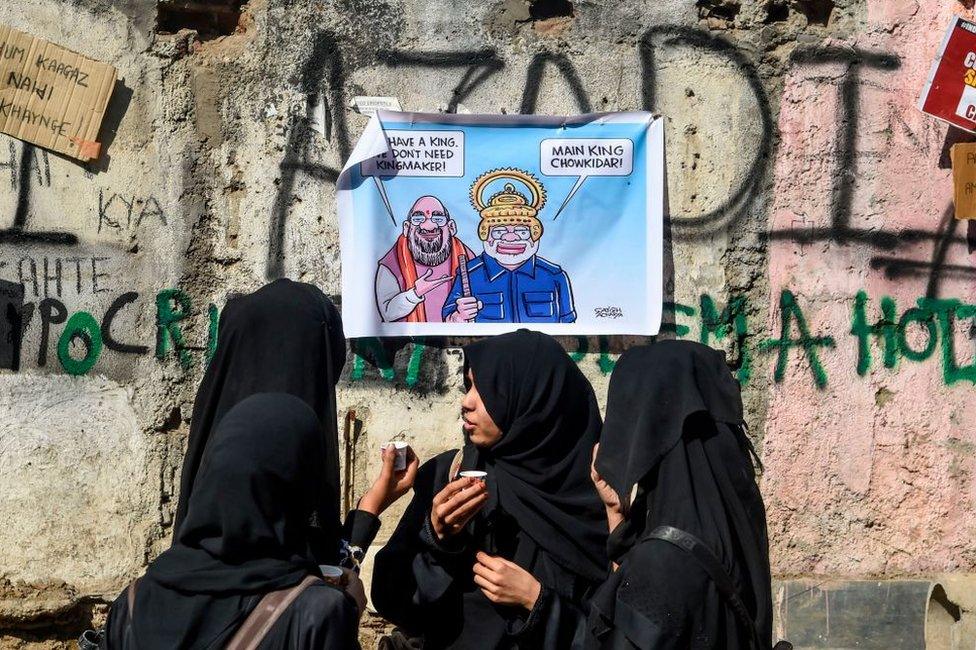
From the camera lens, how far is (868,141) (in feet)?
15.9

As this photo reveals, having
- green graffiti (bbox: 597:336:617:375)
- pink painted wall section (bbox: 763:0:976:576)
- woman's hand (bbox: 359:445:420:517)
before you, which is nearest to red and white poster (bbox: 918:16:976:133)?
Answer: pink painted wall section (bbox: 763:0:976:576)

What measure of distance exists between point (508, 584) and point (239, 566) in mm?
845

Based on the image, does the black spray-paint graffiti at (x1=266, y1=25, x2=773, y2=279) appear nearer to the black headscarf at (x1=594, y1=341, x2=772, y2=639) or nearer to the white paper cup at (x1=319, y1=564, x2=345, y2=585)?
the black headscarf at (x1=594, y1=341, x2=772, y2=639)

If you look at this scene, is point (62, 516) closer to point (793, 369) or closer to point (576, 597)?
point (576, 597)

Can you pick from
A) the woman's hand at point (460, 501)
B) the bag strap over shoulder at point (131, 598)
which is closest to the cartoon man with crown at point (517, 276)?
the woman's hand at point (460, 501)

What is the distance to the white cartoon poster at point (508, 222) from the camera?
4.77 m

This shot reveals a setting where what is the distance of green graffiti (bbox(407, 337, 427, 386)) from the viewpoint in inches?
190

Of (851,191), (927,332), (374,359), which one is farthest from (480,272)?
(927,332)

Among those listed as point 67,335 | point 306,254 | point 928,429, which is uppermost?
point 306,254

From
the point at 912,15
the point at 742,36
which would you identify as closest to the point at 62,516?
the point at 742,36

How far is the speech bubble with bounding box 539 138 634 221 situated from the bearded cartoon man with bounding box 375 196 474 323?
0.47m

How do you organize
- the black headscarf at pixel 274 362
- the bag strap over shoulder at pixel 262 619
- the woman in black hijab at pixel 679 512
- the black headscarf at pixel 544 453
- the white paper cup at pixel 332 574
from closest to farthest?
the bag strap over shoulder at pixel 262 619, the woman in black hijab at pixel 679 512, the white paper cup at pixel 332 574, the black headscarf at pixel 544 453, the black headscarf at pixel 274 362

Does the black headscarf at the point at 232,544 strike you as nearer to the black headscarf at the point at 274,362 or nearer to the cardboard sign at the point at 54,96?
the black headscarf at the point at 274,362

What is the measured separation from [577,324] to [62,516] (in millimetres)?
2230
